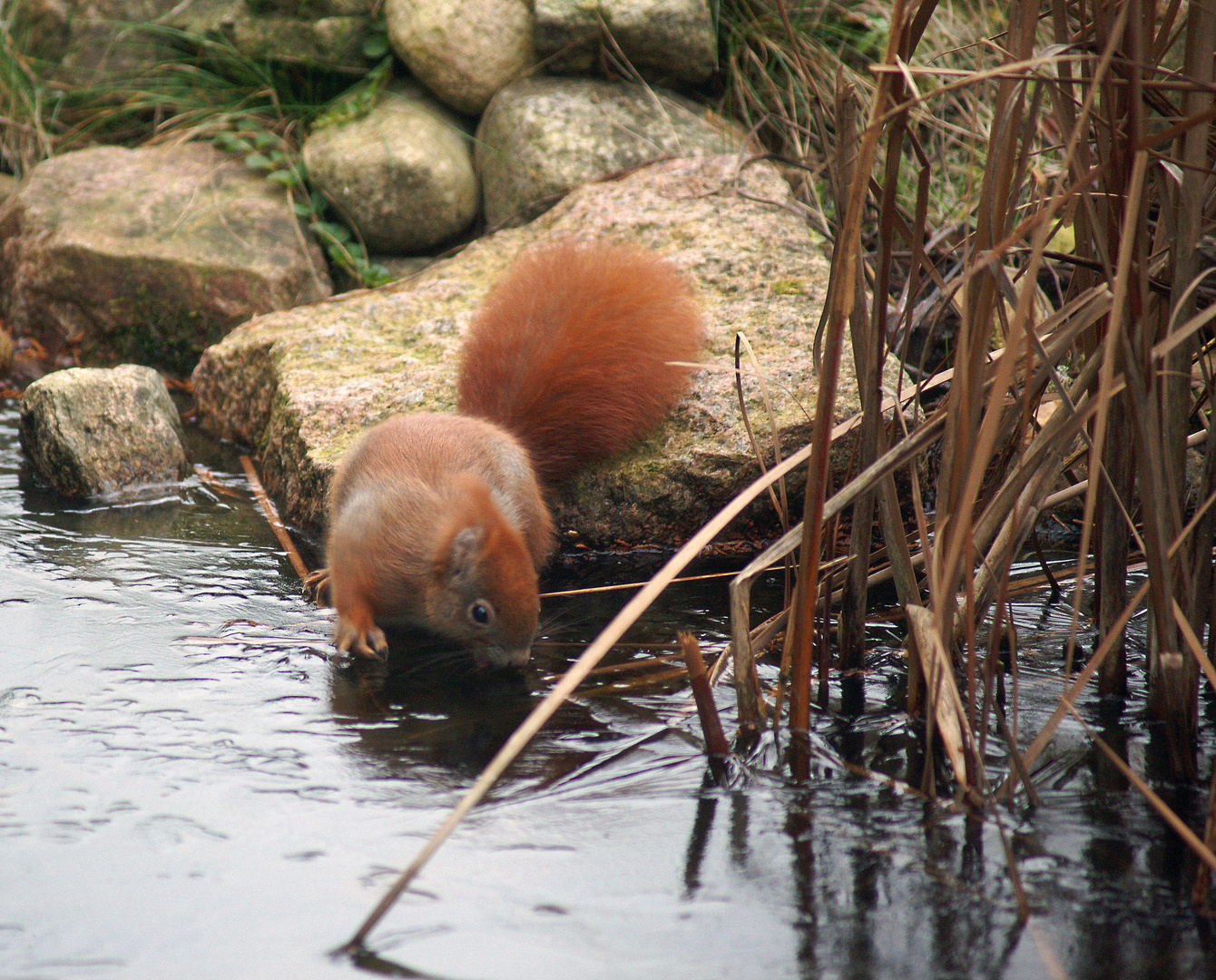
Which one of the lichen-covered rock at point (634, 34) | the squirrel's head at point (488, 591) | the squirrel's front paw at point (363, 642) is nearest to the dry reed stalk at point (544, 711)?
the squirrel's head at point (488, 591)

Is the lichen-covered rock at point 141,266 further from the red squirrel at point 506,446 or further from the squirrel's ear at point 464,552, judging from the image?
the squirrel's ear at point 464,552

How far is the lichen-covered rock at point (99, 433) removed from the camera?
377 cm

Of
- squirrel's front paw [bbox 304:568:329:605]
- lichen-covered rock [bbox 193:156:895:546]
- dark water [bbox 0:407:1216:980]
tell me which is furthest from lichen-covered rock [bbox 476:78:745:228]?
dark water [bbox 0:407:1216:980]

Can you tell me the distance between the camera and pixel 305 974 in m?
1.61

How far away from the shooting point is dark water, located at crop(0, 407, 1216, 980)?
167 centimetres

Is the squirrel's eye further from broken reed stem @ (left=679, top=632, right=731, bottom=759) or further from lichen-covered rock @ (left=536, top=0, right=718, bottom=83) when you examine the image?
lichen-covered rock @ (left=536, top=0, right=718, bottom=83)

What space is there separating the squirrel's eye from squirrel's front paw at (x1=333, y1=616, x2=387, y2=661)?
0.25 m

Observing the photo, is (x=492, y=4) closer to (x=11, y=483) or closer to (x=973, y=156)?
(x=973, y=156)

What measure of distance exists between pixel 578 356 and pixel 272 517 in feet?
4.04

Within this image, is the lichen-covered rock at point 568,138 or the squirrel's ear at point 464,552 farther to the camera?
the lichen-covered rock at point 568,138

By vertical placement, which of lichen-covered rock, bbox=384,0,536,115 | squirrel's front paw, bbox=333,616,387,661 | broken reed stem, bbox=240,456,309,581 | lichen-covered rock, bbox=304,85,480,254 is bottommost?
squirrel's front paw, bbox=333,616,387,661

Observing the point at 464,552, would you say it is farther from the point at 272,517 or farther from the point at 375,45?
the point at 375,45

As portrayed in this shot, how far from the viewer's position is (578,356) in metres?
3.40

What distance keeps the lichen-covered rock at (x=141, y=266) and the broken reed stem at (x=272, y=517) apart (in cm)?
139
